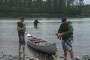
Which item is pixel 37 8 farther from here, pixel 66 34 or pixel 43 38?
pixel 66 34

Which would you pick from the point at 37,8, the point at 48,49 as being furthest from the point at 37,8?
the point at 48,49

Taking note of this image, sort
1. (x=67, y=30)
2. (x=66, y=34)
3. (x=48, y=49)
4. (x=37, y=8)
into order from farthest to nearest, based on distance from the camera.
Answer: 1. (x=37, y=8)
2. (x=48, y=49)
3. (x=67, y=30)
4. (x=66, y=34)

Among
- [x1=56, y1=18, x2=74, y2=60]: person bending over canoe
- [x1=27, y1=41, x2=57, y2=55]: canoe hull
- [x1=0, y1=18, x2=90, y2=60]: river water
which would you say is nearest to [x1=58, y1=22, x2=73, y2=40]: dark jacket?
[x1=56, y1=18, x2=74, y2=60]: person bending over canoe

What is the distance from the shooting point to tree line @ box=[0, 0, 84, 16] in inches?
5507

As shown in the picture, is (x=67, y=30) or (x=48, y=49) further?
(x=48, y=49)

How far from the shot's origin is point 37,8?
149375 mm

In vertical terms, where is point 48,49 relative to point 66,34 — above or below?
below

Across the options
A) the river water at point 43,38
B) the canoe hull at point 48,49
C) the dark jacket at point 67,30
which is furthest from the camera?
the river water at point 43,38

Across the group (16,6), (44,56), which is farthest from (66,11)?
(44,56)

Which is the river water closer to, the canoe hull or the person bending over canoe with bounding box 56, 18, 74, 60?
the canoe hull

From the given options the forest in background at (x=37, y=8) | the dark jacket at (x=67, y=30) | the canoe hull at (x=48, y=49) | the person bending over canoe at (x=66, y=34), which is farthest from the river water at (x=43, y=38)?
the forest in background at (x=37, y=8)

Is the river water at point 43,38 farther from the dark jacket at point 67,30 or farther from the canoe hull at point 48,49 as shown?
the dark jacket at point 67,30

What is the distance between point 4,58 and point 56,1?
14259 cm

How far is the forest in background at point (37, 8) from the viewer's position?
138875mm
